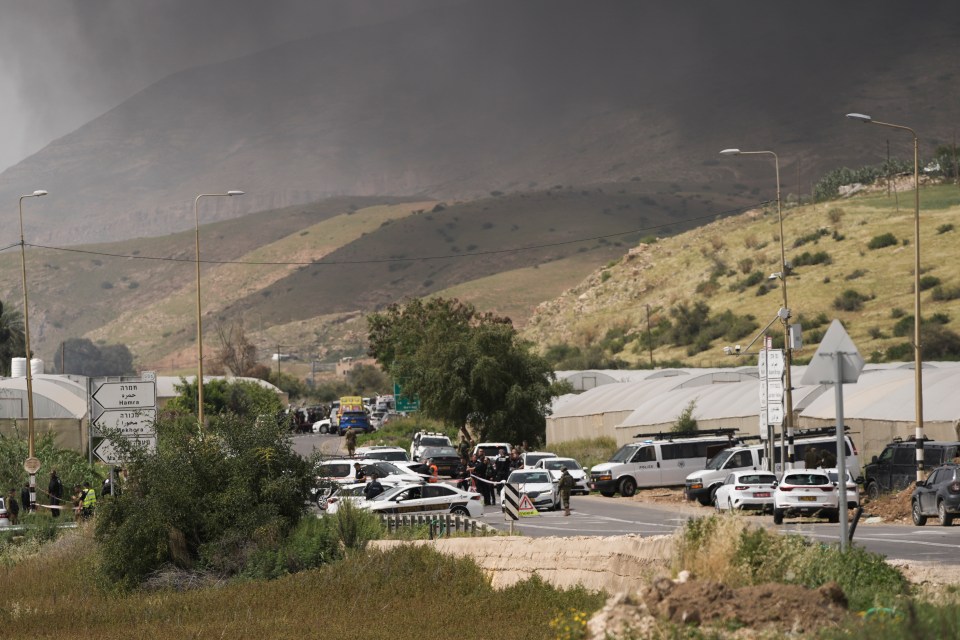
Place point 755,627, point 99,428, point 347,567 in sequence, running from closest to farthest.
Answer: point 755,627 < point 347,567 < point 99,428

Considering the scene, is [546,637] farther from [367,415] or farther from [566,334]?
[566,334]

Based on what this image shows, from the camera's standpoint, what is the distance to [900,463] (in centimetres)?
3647

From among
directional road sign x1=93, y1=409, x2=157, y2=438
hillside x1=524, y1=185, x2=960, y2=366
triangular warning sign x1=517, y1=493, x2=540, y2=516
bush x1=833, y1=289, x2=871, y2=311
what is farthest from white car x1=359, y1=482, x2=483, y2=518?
bush x1=833, y1=289, x2=871, y2=311

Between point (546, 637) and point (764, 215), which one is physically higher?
point (764, 215)

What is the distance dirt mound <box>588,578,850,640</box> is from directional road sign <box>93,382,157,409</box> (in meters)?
18.6

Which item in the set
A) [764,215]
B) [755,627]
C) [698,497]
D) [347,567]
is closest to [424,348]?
[698,497]

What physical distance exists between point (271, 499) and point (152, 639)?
805 centimetres

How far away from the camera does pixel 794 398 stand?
50625 millimetres

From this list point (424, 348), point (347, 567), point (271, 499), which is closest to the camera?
point (347, 567)

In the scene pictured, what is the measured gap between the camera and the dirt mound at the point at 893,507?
32.5m

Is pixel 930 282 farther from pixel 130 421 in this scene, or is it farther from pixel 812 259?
pixel 130 421

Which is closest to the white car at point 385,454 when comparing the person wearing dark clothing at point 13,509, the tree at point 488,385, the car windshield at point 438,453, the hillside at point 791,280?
the car windshield at point 438,453

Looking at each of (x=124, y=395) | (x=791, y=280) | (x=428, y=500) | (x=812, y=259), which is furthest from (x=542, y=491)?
(x=812, y=259)

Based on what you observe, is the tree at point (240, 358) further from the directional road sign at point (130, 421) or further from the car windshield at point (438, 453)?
the directional road sign at point (130, 421)
